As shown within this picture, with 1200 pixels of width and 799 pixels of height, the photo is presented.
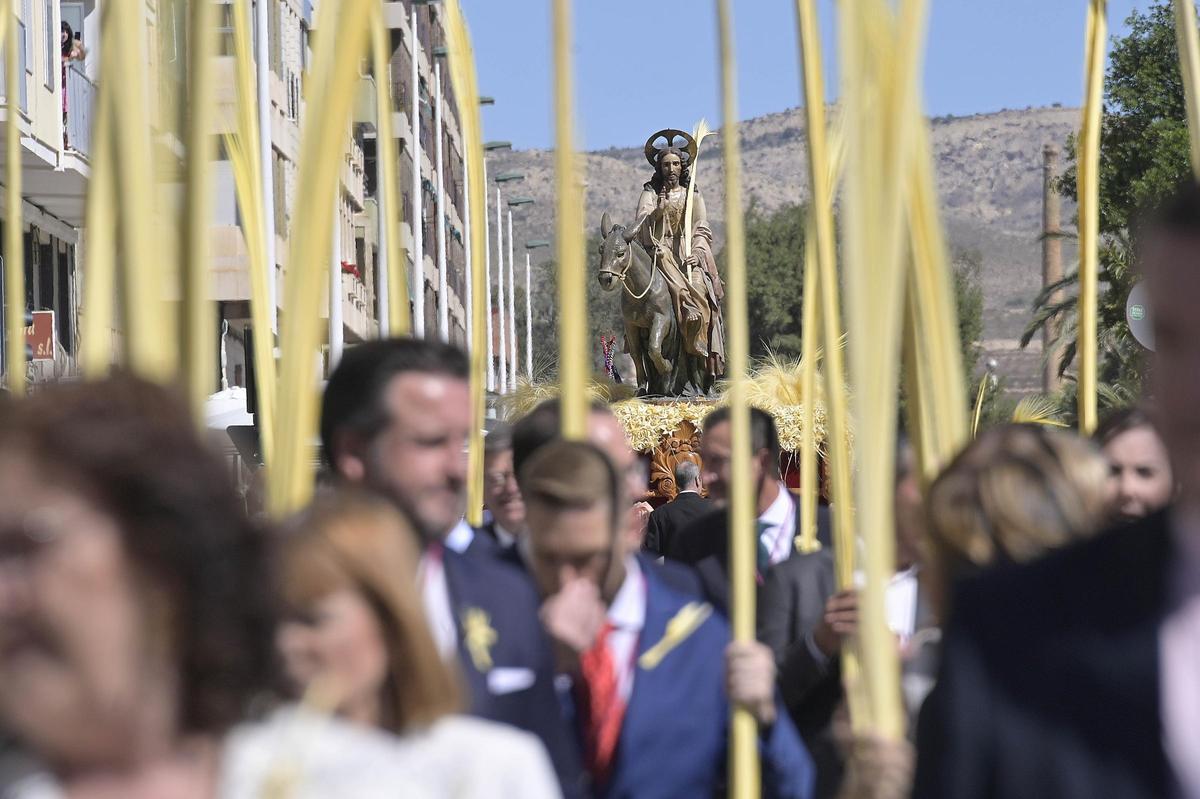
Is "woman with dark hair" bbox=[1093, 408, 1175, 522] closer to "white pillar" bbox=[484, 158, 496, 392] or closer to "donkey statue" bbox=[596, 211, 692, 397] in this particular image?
"white pillar" bbox=[484, 158, 496, 392]

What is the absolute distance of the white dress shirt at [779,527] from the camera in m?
6.46

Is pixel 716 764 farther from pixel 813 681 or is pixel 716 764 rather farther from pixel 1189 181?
pixel 1189 181

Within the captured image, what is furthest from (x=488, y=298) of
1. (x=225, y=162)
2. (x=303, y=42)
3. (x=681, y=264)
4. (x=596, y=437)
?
(x=303, y=42)

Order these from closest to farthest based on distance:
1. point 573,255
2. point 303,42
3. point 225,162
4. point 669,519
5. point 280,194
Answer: point 573,255 → point 669,519 → point 225,162 → point 280,194 → point 303,42

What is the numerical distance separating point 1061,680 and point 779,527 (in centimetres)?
470

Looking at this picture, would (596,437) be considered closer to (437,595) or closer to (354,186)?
(437,595)

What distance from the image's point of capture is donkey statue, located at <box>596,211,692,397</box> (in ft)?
83.4

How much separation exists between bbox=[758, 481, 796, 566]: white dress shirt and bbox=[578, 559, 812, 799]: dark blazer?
2718 millimetres

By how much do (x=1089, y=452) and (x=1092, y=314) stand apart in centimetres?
153

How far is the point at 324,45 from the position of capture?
325 cm

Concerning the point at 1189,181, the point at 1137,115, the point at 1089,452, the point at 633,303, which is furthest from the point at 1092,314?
the point at 1137,115

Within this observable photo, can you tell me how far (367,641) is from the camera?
2367 mm

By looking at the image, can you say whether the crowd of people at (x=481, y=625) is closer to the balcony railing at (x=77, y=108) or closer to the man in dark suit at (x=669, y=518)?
the man in dark suit at (x=669, y=518)

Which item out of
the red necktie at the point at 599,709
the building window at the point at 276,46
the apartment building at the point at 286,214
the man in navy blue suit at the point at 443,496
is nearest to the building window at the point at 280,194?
the apartment building at the point at 286,214
